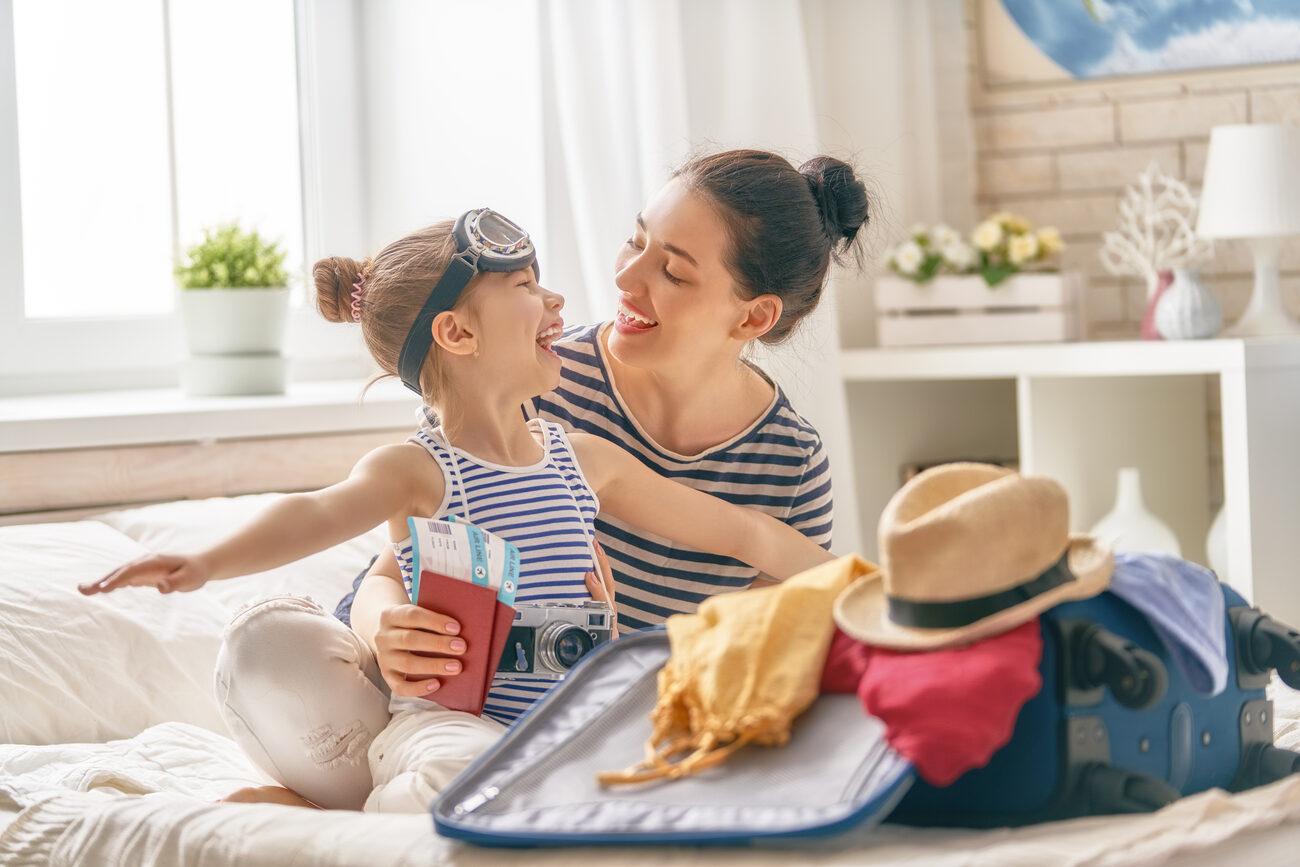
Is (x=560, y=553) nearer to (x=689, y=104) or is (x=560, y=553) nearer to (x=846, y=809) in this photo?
(x=846, y=809)

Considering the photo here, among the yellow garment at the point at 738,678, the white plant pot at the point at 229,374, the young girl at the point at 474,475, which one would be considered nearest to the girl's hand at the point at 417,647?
the young girl at the point at 474,475

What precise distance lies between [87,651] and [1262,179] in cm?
198

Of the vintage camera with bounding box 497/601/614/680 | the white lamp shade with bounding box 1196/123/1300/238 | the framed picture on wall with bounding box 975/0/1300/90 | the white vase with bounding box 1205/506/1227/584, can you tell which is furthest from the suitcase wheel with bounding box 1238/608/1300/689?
the framed picture on wall with bounding box 975/0/1300/90

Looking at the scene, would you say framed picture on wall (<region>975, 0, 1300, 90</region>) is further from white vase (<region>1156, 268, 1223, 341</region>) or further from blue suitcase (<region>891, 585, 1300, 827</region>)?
blue suitcase (<region>891, 585, 1300, 827</region>)

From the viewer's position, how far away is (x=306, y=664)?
1.15 metres

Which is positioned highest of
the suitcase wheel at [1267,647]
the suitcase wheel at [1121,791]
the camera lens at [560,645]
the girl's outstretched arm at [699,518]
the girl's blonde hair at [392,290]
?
the girl's blonde hair at [392,290]

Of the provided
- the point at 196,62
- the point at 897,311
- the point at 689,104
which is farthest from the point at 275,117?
the point at 897,311

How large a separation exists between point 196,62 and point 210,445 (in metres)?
0.91

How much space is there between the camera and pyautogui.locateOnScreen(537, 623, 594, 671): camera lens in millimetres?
1189

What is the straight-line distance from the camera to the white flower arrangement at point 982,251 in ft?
8.70

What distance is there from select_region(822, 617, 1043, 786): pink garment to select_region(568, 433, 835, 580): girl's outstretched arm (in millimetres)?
618

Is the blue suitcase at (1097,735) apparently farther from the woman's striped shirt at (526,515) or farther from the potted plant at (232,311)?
the potted plant at (232,311)

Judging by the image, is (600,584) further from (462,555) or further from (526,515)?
(462,555)

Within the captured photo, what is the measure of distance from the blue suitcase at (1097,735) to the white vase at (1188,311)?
1635mm
